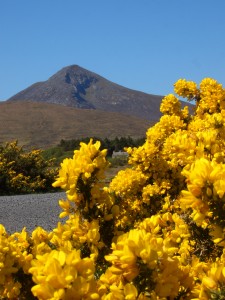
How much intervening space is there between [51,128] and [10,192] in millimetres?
63881

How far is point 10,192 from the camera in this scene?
60.0ft

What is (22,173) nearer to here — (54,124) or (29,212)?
(29,212)

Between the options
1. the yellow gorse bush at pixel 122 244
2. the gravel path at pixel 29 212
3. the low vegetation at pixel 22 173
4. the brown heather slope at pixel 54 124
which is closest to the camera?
the yellow gorse bush at pixel 122 244

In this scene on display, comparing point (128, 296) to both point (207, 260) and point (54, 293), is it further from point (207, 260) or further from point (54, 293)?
point (207, 260)

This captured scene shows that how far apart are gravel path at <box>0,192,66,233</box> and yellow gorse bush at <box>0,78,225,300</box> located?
731cm

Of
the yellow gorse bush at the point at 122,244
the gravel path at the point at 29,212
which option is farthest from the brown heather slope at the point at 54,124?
the yellow gorse bush at the point at 122,244

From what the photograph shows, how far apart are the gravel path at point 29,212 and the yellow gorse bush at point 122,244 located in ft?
24.0

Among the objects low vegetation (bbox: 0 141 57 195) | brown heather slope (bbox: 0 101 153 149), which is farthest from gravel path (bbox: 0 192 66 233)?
brown heather slope (bbox: 0 101 153 149)

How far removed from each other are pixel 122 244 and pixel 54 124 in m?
83.2

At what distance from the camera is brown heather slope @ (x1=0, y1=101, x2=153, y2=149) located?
7588 centimetres

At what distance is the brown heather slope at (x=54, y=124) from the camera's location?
249 ft

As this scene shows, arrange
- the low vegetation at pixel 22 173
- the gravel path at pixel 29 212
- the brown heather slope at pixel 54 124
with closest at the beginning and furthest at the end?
1. the gravel path at pixel 29 212
2. the low vegetation at pixel 22 173
3. the brown heather slope at pixel 54 124

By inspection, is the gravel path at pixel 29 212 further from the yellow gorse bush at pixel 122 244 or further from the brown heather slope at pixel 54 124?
the brown heather slope at pixel 54 124

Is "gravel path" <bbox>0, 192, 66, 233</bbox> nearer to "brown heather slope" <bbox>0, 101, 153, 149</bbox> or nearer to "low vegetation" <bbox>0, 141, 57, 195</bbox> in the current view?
"low vegetation" <bbox>0, 141, 57, 195</bbox>
